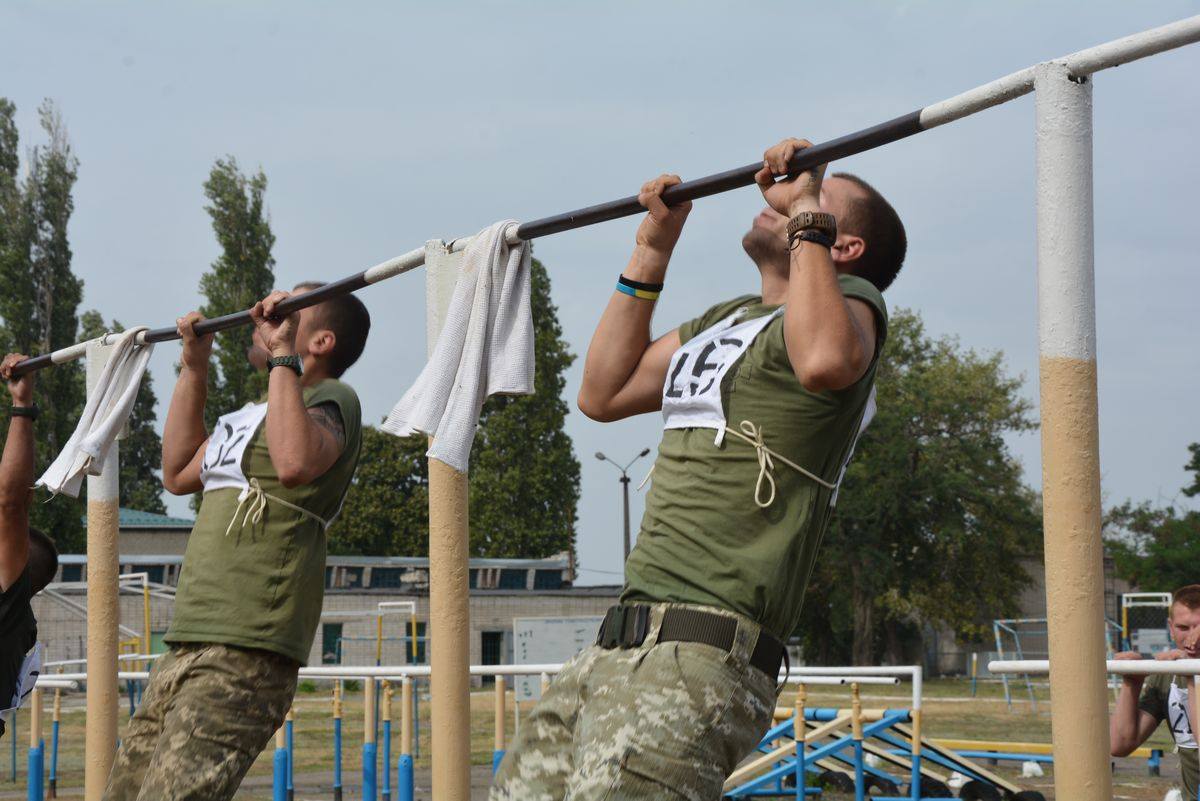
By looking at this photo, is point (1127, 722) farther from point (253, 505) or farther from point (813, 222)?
point (813, 222)

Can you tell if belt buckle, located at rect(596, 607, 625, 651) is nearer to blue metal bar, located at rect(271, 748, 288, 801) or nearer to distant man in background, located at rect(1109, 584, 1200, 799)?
distant man in background, located at rect(1109, 584, 1200, 799)

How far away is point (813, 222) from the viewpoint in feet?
9.62

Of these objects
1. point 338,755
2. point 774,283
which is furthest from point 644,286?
point 338,755

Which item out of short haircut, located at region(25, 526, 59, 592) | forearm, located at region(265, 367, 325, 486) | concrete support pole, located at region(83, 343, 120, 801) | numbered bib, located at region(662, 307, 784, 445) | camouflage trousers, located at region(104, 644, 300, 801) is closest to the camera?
numbered bib, located at region(662, 307, 784, 445)

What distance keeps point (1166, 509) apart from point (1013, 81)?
6225 cm

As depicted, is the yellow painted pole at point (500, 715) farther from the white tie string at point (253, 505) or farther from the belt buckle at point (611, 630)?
the belt buckle at point (611, 630)

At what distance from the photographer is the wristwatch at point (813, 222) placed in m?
2.93

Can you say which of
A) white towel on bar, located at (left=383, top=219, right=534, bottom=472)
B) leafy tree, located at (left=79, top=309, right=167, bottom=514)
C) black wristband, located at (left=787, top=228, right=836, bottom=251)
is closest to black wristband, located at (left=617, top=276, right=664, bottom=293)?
black wristband, located at (left=787, top=228, right=836, bottom=251)

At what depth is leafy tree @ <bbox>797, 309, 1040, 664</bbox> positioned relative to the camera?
4966cm

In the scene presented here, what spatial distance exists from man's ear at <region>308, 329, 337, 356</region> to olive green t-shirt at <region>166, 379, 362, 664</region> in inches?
8.1

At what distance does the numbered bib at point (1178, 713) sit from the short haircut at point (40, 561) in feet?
17.2

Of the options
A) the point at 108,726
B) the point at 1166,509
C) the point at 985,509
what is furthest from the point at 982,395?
the point at 108,726

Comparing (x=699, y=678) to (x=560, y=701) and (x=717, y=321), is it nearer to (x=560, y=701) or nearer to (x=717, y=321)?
(x=560, y=701)

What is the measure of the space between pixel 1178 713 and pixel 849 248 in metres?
5.20
